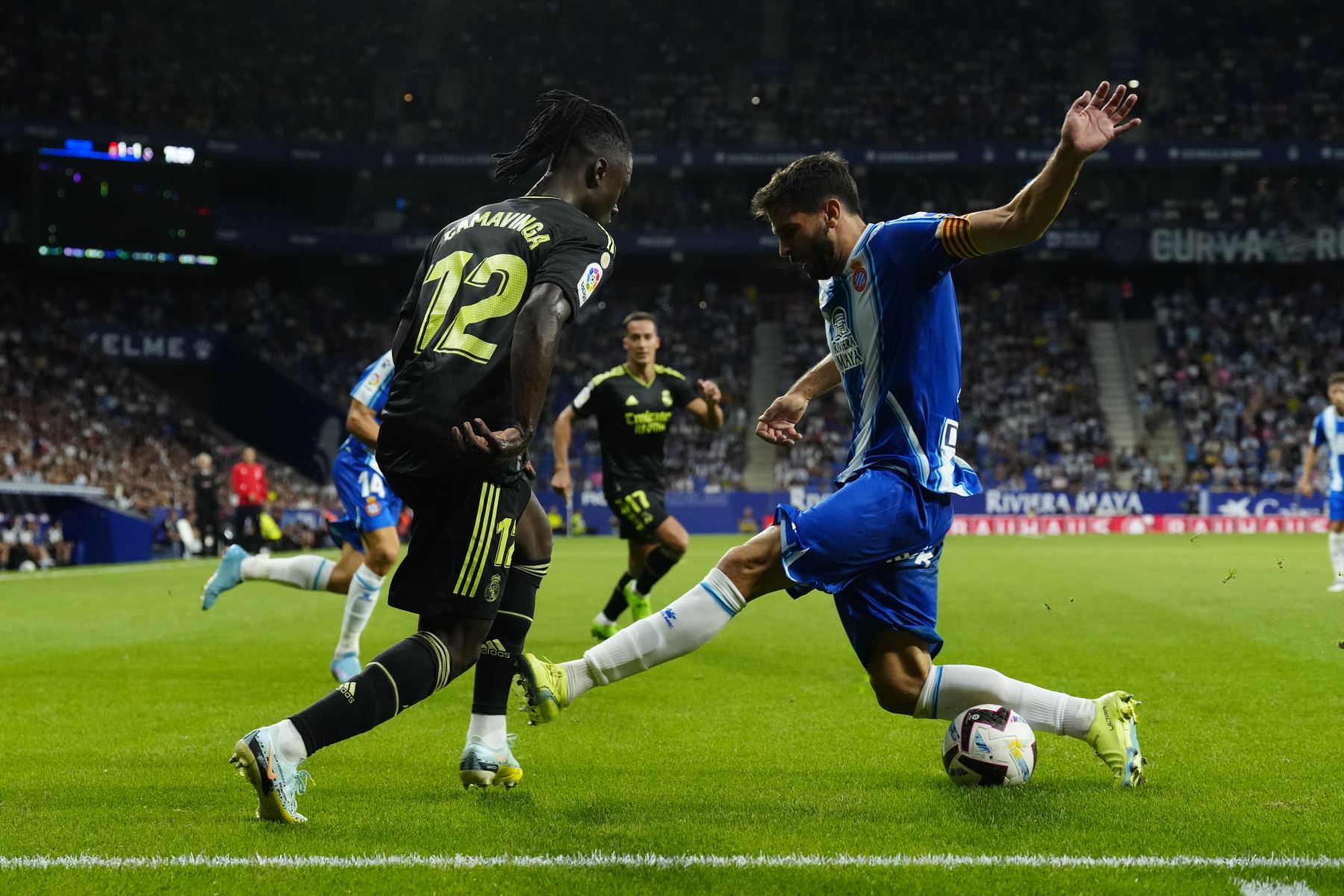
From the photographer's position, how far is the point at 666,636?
4559mm

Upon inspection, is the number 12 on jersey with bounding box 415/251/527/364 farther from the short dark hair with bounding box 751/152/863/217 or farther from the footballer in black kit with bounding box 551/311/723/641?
the footballer in black kit with bounding box 551/311/723/641

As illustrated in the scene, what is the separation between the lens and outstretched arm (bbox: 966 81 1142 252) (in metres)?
3.66

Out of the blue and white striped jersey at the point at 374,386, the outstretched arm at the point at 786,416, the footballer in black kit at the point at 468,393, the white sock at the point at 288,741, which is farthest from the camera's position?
the blue and white striped jersey at the point at 374,386

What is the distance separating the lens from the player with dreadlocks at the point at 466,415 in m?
3.88

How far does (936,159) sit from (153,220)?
78.9 ft

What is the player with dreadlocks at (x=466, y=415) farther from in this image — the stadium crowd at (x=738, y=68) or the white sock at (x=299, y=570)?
the stadium crowd at (x=738, y=68)

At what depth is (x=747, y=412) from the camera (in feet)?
133

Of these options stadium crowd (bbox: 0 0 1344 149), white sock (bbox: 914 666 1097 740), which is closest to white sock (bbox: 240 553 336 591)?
white sock (bbox: 914 666 1097 740)

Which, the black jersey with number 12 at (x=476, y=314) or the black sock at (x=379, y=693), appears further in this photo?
the black jersey with number 12 at (x=476, y=314)

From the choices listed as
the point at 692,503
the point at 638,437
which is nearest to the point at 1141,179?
the point at 692,503

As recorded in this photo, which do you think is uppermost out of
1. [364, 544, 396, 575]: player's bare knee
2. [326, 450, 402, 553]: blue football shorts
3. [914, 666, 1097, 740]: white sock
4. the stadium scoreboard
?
the stadium scoreboard

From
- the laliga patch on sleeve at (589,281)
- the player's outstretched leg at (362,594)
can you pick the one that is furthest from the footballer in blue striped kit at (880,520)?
the player's outstretched leg at (362,594)

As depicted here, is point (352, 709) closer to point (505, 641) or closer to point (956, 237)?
point (505, 641)

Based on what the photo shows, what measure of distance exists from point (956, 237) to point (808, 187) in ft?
2.24
